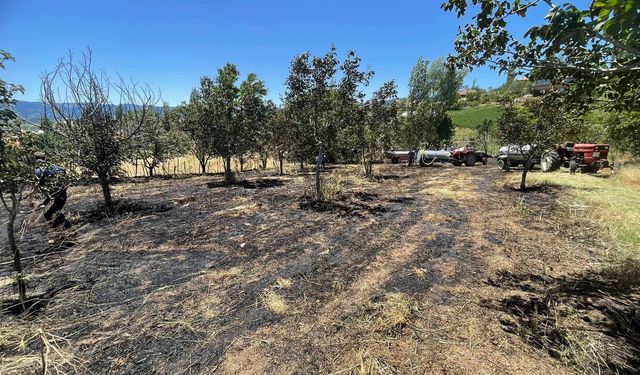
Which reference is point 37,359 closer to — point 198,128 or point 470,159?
point 198,128

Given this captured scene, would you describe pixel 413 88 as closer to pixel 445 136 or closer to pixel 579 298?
pixel 445 136

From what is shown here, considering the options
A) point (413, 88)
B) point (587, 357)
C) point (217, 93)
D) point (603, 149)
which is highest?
point (413, 88)

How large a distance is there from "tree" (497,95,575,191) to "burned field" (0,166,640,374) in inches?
127

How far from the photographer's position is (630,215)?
24.7 ft

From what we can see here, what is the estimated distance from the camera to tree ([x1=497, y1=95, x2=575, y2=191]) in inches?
405

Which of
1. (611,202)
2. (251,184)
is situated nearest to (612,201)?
(611,202)

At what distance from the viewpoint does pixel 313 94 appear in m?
10.3

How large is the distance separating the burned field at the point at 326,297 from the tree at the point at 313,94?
12.3 ft

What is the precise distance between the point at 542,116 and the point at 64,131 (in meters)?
15.3

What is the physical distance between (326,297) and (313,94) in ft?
24.8

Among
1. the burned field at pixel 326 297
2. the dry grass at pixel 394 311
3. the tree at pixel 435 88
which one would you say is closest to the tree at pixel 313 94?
the burned field at pixel 326 297

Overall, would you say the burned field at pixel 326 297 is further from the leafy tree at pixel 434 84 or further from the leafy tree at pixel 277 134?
the leafy tree at pixel 434 84

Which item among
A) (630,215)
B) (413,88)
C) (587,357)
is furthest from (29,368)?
(413,88)

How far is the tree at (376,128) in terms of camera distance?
16.5 m
